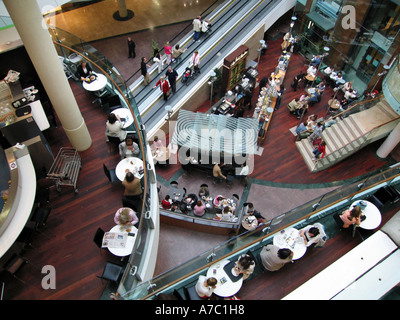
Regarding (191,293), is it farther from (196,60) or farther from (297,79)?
(297,79)

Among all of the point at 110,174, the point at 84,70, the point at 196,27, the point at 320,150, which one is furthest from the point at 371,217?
the point at 196,27

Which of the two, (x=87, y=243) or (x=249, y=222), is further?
(x=249, y=222)

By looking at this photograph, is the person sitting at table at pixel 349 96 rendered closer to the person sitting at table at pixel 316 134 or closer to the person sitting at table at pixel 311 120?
the person sitting at table at pixel 311 120

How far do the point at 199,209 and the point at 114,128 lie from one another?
148 inches

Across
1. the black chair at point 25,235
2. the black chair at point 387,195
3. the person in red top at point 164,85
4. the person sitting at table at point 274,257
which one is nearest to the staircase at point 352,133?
the black chair at point 387,195

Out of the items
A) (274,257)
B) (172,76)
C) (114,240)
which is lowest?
(172,76)

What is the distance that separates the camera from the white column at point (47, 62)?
5.09 meters

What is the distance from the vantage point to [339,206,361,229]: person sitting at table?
7102 mm

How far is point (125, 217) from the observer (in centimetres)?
610

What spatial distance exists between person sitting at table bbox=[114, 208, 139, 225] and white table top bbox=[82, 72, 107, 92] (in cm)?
356

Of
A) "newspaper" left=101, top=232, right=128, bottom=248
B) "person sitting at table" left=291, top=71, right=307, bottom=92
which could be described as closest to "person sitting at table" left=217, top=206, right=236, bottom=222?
"newspaper" left=101, top=232, right=128, bottom=248

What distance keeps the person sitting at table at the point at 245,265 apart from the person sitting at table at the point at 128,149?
10.5 ft

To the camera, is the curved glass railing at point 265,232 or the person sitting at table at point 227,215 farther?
the person sitting at table at point 227,215

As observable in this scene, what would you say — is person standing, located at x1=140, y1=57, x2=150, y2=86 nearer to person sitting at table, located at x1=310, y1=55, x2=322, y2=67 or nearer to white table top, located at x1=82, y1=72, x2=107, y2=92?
white table top, located at x1=82, y1=72, x2=107, y2=92
